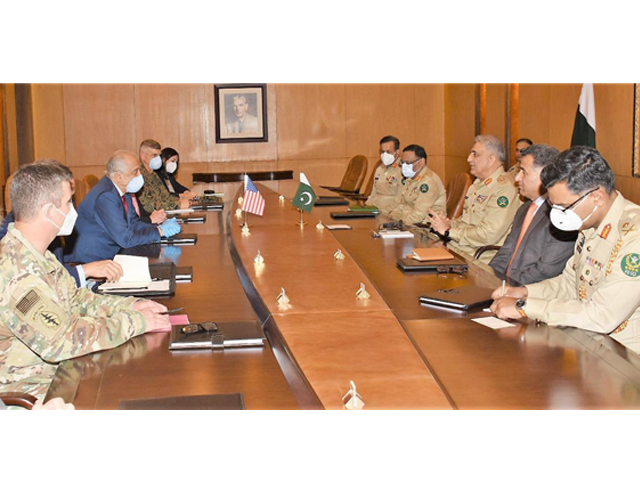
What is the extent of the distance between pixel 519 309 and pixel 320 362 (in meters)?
0.84

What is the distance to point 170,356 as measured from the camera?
6.63 feet

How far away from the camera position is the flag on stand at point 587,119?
5849mm

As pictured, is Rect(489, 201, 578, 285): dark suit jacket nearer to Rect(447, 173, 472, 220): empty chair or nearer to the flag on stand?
Rect(447, 173, 472, 220): empty chair

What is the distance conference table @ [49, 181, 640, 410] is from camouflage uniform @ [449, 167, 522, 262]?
1406 millimetres

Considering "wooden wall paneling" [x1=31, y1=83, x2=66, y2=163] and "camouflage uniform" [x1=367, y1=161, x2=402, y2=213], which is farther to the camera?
"wooden wall paneling" [x1=31, y1=83, x2=66, y2=163]

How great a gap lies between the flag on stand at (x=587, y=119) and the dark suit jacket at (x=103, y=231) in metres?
3.85

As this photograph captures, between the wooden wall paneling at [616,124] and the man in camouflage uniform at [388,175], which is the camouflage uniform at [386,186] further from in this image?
the wooden wall paneling at [616,124]

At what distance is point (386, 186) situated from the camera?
22.3 ft

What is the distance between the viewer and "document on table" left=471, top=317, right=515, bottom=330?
2.24 meters

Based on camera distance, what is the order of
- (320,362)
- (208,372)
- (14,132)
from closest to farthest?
(320,362)
(208,372)
(14,132)

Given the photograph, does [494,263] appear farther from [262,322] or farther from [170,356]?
[170,356]

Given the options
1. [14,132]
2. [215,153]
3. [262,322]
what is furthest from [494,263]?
[215,153]

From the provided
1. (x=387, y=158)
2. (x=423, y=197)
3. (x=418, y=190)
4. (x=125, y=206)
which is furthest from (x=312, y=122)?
(x=125, y=206)

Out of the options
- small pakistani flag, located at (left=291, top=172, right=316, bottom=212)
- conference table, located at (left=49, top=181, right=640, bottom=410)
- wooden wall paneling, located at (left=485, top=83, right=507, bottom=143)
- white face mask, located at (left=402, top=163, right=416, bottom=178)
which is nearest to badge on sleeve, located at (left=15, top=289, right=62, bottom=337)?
conference table, located at (left=49, top=181, right=640, bottom=410)
